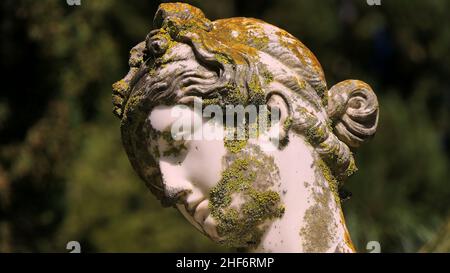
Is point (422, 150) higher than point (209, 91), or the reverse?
point (209, 91)

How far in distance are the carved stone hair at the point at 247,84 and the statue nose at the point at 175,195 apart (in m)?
0.17

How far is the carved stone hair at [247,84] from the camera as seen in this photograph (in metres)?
2.60

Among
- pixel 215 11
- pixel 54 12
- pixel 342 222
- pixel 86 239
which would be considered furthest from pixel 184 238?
pixel 342 222

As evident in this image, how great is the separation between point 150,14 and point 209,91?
26.6ft

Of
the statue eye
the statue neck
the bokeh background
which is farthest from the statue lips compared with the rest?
the bokeh background

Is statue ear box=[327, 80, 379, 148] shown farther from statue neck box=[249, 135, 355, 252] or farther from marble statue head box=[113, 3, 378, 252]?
statue neck box=[249, 135, 355, 252]

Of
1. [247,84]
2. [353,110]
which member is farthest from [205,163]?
[353,110]

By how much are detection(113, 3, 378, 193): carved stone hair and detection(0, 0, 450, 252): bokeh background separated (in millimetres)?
1557

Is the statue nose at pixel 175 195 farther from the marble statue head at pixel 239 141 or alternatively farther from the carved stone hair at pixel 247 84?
the carved stone hair at pixel 247 84

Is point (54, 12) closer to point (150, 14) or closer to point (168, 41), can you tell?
point (150, 14)

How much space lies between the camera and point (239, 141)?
2.59 metres

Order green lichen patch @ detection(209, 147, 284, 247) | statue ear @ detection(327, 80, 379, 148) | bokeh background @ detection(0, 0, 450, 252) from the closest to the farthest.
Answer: green lichen patch @ detection(209, 147, 284, 247)
statue ear @ detection(327, 80, 379, 148)
bokeh background @ detection(0, 0, 450, 252)

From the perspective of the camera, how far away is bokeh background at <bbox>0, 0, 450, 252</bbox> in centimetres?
730

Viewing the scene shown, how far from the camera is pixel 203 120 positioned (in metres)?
2.59
